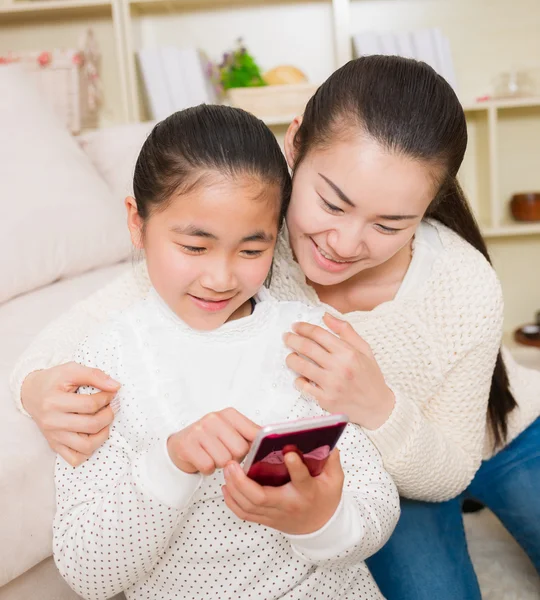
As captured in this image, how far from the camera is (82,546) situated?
81 cm

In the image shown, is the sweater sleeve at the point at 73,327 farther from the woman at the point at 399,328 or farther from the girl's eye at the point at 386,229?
the girl's eye at the point at 386,229

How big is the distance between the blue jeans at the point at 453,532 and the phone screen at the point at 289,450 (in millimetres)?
487

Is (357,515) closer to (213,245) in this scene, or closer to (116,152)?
(213,245)

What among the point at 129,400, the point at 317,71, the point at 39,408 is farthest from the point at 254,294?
→ the point at 317,71

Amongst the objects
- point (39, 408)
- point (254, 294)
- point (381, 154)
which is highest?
point (381, 154)

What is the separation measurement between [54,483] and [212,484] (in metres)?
0.24

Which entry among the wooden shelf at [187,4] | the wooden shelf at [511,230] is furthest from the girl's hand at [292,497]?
the wooden shelf at [187,4]

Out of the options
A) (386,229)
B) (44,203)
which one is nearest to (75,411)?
(386,229)

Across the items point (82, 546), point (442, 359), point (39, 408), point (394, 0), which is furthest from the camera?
point (394, 0)

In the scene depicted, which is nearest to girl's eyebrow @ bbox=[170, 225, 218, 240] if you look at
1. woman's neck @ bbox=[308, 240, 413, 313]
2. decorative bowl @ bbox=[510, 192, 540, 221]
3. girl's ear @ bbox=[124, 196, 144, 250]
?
girl's ear @ bbox=[124, 196, 144, 250]

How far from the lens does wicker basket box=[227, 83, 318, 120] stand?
7.94ft

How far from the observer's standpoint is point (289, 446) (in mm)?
678

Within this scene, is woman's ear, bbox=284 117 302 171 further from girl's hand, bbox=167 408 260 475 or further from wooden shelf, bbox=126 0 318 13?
wooden shelf, bbox=126 0 318 13

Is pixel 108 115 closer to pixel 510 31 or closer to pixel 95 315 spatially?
pixel 510 31
